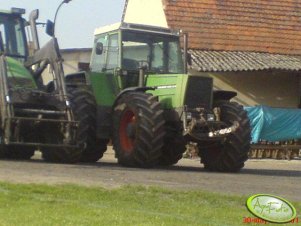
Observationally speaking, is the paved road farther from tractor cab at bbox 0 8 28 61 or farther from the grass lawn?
tractor cab at bbox 0 8 28 61

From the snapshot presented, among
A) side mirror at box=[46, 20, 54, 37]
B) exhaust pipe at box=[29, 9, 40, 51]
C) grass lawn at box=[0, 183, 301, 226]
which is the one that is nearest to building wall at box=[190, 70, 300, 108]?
exhaust pipe at box=[29, 9, 40, 51]

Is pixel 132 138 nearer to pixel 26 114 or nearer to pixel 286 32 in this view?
pixel 26 114

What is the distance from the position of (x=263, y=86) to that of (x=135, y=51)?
1237 centimetres

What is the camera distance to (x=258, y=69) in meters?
26.6

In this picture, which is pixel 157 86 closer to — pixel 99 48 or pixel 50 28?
pixel 99 48

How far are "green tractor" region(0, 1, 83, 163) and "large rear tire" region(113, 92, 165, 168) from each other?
916mm

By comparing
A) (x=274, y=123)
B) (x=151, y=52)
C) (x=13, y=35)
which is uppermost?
(x=13, y=35)

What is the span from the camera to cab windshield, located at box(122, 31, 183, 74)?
16.6 m

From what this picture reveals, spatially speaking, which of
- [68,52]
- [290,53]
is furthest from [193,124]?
[68,52]

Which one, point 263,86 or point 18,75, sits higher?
point 18,75

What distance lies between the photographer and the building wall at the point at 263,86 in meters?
27.9

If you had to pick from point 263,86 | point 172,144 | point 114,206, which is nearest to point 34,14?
point 172,144

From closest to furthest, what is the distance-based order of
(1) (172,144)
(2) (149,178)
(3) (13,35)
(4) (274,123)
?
1. (2) (149,178)
2. (1) (172,144)
3. (3) (13,35)
4. (4) (274,123)

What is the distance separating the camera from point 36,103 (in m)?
15.0
